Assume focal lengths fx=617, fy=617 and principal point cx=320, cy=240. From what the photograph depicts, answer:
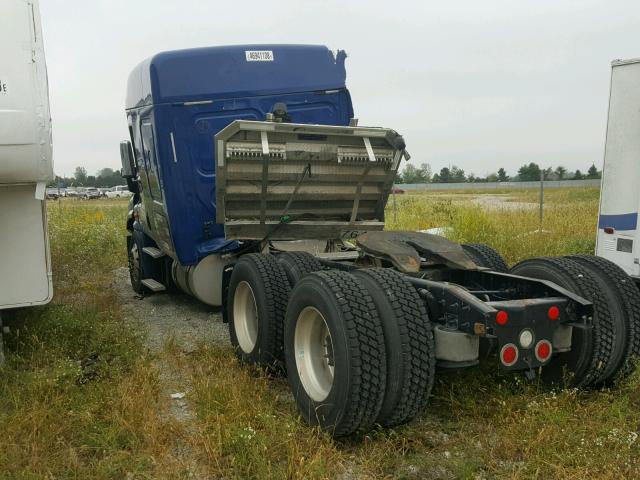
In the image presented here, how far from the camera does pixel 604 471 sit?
3254 millimetres

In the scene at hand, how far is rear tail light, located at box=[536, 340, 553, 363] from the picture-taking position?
3.67m

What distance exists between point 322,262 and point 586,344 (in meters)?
2.15

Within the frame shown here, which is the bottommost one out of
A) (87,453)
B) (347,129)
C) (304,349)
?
(87,453)

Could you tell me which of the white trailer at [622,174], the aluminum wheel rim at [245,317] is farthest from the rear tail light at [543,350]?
the white trailer at [622,174]

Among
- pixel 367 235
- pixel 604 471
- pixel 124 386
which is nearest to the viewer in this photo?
pixel 604 471

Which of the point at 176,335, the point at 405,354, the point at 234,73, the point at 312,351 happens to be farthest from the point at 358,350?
the point at 234,73

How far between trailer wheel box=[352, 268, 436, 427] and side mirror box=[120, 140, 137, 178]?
573 cm

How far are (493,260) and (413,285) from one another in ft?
5.81

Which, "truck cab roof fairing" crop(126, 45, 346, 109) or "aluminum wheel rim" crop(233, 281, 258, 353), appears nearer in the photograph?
"aluminum wheel rim" crop(233, 281, 258, 353)

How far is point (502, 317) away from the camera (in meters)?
3.50

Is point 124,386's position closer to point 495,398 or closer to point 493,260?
point 495,398

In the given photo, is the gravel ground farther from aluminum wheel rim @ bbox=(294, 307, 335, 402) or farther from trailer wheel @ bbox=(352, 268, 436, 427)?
trailer wheel @ bbox=(352, 268, 436, 427)

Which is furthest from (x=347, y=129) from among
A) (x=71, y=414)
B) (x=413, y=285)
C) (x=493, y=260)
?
(x=71, y=414)

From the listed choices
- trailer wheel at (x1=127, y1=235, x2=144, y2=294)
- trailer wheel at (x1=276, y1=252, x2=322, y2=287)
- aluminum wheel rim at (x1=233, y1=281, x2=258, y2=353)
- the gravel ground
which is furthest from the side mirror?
trailer wheel at (x1=276, y1=252, x2=322, y2=287)
